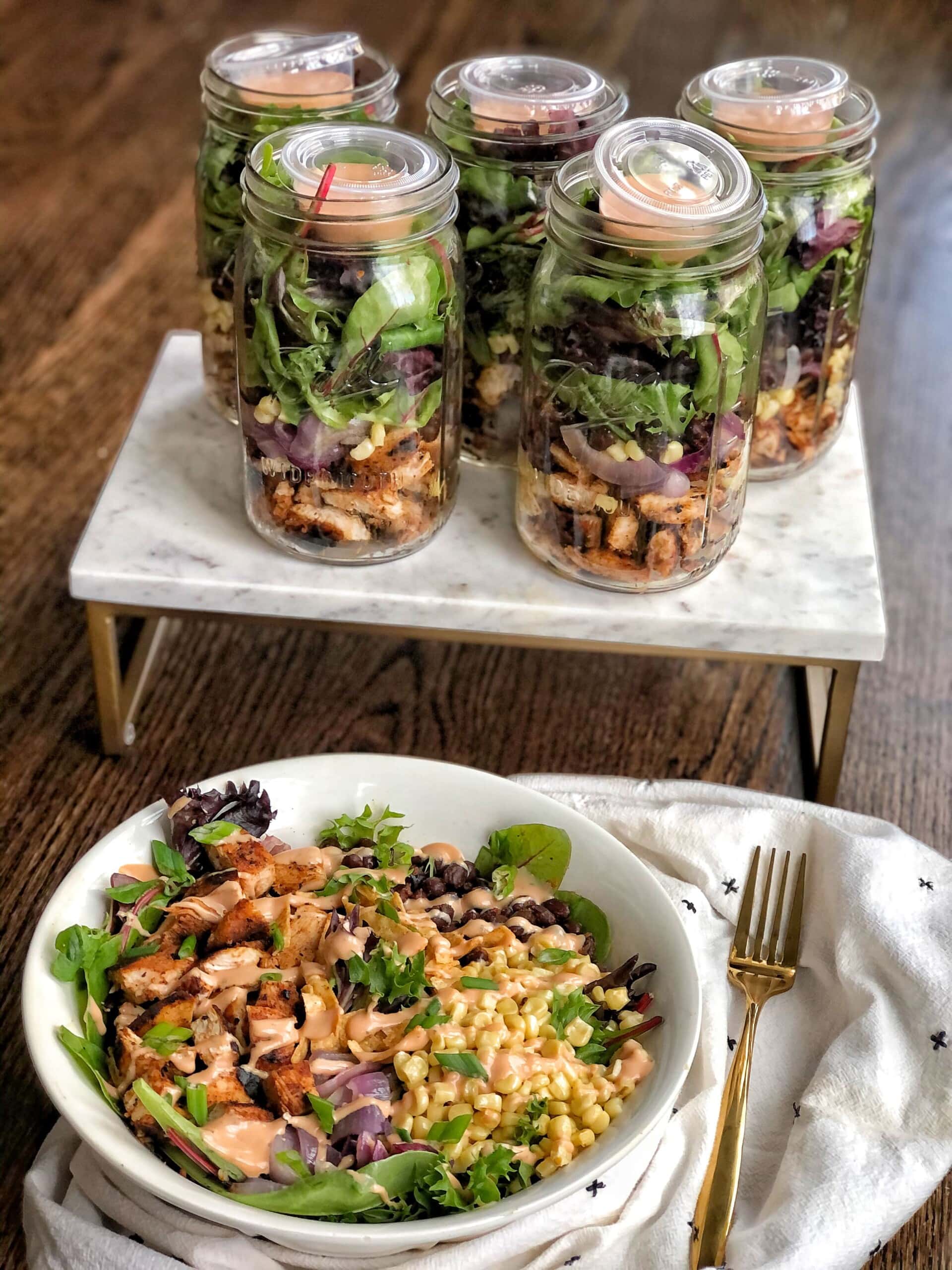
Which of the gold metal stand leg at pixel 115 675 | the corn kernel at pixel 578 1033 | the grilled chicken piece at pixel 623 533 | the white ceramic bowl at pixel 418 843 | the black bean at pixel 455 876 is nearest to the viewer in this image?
the white ceramic bowl at pixel 418 843

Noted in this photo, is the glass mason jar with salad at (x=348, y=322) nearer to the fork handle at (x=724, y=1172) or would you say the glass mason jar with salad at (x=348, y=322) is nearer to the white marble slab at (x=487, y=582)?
the white marble slab at (x=487, y=582)

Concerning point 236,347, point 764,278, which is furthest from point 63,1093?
point 764,278

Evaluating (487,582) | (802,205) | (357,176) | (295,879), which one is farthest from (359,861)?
(802,205)

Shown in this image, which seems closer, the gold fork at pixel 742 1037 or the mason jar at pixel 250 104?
the gold fork at pixel 742 1037

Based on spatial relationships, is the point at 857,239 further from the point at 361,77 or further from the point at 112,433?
the point at 112,433

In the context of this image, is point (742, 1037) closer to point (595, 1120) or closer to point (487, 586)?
point (595, 1120)

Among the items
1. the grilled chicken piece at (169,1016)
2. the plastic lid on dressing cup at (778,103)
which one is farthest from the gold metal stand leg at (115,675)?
the plastic lid on dressing cup at (778,103)

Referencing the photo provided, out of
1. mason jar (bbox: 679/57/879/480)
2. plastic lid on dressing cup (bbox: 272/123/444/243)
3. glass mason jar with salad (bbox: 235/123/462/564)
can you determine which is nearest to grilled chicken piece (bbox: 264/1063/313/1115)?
glass mason jar with salad (bbox: 235/123/462/564)
